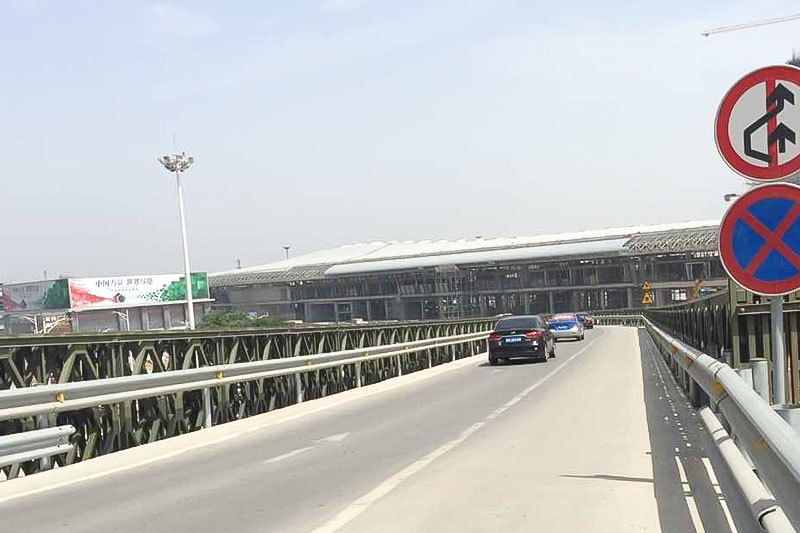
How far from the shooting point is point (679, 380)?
18.4 m

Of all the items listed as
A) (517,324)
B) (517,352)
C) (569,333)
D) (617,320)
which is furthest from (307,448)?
(617,320)

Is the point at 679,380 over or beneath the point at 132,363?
beneath

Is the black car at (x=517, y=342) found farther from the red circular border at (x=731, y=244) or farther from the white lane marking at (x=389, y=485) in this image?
the red circular border at (x=731, y=244)

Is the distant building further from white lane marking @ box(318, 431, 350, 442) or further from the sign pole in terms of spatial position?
the sign pole

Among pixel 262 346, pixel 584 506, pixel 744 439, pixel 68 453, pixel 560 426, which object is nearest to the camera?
pixel 744 439

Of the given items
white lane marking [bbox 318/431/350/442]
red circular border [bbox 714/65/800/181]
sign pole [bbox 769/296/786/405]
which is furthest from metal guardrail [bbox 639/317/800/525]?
white lane marking [bbox 318/431/350/442]

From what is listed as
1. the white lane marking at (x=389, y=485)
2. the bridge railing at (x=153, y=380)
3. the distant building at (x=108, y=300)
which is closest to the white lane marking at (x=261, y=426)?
the bridge railing at (x=153, y=380)

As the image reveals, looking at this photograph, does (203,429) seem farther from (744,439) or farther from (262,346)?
(744,439)

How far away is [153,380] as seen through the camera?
11945 millimetres

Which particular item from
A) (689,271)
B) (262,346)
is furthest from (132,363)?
(689,271)

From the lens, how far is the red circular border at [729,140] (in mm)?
6558

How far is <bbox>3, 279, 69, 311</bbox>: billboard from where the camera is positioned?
88.0 meters

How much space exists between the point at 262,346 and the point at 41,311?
76542 millimetres

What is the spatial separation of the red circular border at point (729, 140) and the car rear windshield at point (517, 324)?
22.8 m
